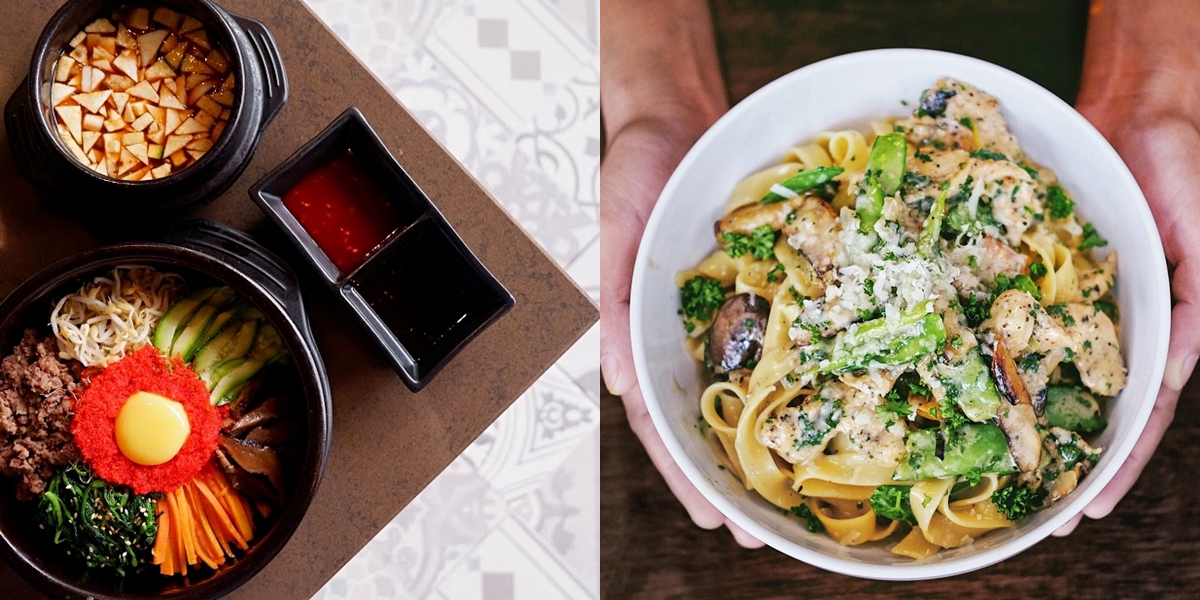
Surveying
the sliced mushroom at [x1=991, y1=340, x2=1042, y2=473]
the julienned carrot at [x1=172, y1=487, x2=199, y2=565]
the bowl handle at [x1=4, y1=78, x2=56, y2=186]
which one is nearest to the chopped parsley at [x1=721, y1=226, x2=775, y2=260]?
the sliced mushroom at [x1=991, y1=340, x2=1042, y2=473]

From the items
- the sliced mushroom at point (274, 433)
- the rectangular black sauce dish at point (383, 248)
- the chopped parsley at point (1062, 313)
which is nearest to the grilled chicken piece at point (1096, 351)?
the chopped parsley at point (1062, 313)

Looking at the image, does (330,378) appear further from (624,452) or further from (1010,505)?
(1010,505)

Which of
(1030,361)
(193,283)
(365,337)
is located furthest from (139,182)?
(1030,361)

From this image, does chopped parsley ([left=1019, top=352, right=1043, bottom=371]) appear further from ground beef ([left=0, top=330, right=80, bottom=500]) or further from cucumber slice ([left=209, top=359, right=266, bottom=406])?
ground beef ([left=0, top=330, right=80, bottom=500])

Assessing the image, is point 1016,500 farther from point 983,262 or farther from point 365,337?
point 365,337

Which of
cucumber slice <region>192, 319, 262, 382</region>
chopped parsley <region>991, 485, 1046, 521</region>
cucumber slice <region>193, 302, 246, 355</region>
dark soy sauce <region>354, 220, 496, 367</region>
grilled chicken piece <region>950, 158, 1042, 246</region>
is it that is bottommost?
chopped parsley <region>991, 485, 1046, 521</region>
